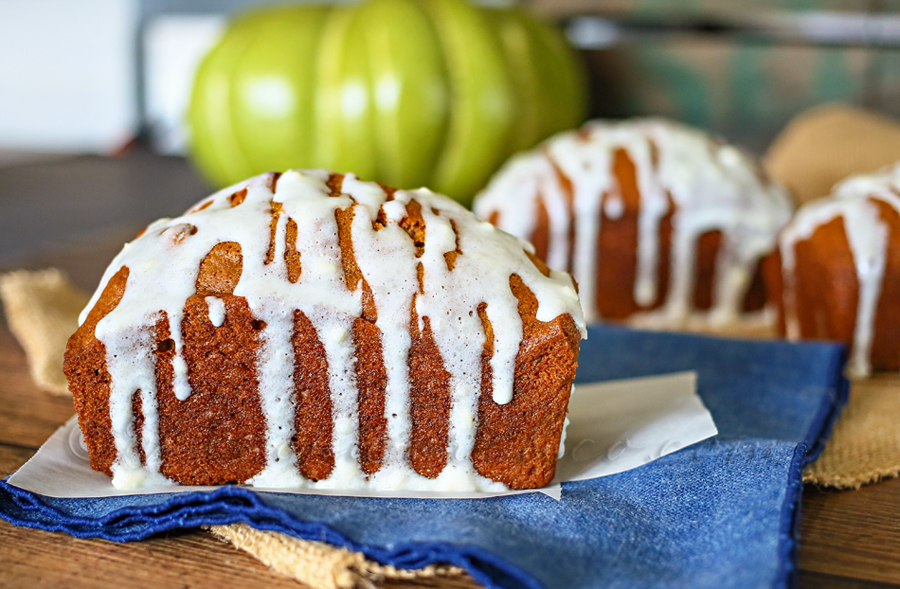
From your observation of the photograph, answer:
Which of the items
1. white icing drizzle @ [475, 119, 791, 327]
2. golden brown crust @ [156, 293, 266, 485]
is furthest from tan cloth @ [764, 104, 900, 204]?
golden brown crust @ [156, 293, 266, 485]

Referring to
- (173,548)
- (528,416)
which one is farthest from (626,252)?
(173,548)

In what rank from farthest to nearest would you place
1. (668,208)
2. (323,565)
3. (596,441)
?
(668,208) → (596,441) → (323,565)

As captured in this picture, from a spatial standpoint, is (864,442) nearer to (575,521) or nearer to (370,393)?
(575,521)

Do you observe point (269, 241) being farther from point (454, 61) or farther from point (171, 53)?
point (171, 53)

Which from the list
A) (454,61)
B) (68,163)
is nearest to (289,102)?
(454,61)

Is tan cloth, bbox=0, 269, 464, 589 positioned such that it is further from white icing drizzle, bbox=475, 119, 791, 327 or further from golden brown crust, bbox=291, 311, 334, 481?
white icing drizzle, bbox=475, 119, 791, 327

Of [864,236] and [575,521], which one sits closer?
[575,521]
